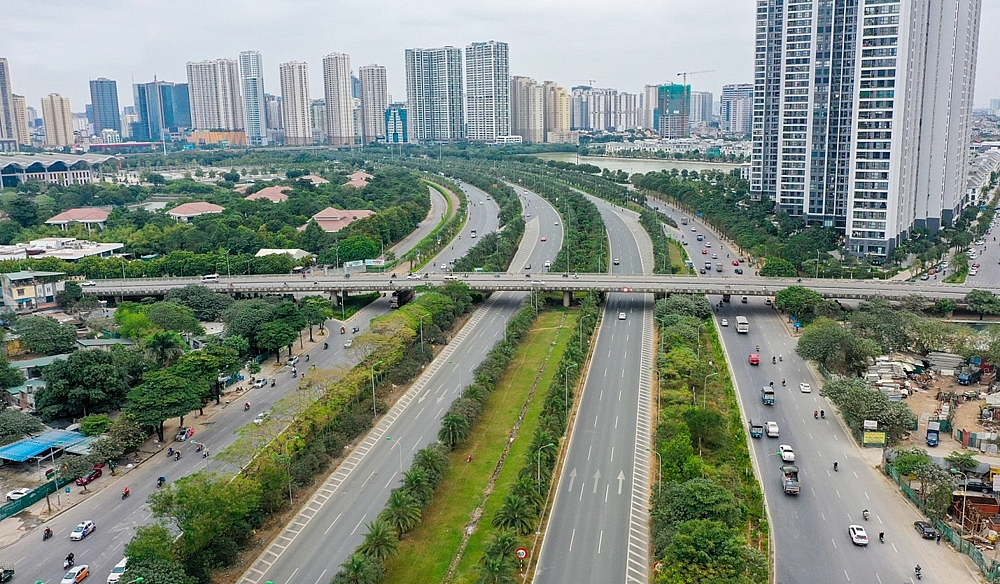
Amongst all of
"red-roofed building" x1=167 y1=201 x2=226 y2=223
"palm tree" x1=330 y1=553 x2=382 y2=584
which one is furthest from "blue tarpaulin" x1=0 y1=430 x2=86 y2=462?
"red-roofed building" x1=167 y1=201 x2=226 y2=223

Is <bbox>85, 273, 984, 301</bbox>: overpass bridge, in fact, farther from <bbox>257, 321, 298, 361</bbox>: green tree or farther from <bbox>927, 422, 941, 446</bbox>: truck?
<bbox>927, 422, 941, 446</bbox>: truck

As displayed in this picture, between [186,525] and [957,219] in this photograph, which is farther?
[957,219]

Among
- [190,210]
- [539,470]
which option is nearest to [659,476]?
[539,470]

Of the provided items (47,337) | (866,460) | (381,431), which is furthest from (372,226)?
(866,460)

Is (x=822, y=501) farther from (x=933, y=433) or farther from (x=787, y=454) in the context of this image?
(x=933, y=433)

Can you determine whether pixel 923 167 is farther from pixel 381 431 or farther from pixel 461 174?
pixel 461 174

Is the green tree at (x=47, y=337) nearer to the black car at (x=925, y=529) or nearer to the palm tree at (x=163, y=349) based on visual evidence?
the palm tree at (x=163, y=349)
